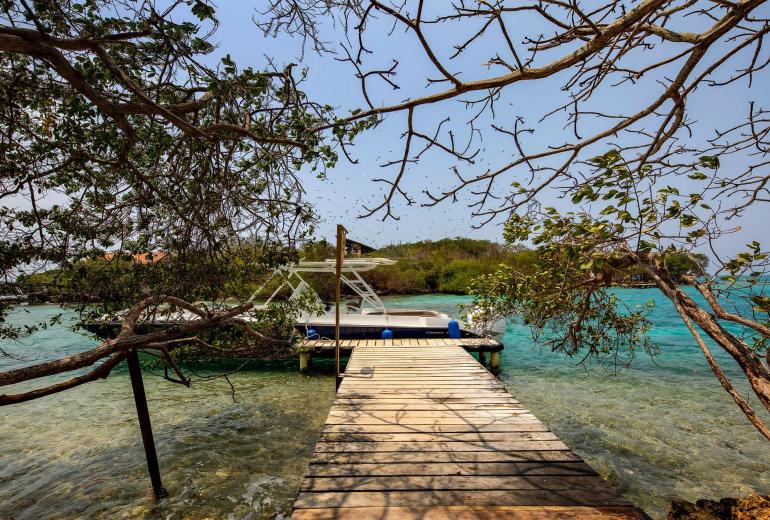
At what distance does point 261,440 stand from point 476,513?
496cm

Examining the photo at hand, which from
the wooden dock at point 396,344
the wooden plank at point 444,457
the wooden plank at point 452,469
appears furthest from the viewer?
the wooden dock at point 396,344

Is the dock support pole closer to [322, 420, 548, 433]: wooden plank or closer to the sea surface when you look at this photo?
the sea surface

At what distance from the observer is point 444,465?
11.3 ft

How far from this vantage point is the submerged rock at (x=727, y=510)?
101 inches

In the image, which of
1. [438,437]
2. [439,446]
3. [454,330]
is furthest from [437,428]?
[454,330]

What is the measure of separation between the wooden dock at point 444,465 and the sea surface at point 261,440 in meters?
1.65

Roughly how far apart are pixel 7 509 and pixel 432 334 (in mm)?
8773

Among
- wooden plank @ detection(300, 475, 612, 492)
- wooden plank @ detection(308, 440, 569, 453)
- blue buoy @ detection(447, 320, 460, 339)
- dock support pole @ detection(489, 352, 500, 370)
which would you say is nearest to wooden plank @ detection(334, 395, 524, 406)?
wooden plank @ detection(308, 440, 569, 453)

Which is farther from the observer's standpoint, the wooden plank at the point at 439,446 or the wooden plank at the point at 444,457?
the wooden plank at the point at 439,446

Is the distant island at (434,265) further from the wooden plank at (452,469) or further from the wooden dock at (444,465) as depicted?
the wooden plank at (452,469)

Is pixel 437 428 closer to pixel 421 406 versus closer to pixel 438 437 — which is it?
pixel 438 437

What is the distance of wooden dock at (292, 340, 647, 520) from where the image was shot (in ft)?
9.16

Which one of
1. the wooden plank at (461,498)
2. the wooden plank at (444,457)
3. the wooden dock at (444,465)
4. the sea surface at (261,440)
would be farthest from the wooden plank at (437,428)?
the sea surface at (261,440)

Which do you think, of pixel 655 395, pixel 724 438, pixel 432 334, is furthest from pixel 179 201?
pixel 655 395
